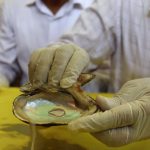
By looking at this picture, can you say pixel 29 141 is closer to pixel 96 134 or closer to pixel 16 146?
pixel 16 146

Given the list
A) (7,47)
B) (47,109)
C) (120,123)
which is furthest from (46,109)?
(7,47)

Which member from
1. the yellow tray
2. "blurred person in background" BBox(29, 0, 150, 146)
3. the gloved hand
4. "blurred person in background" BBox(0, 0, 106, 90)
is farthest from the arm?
the gloved hand

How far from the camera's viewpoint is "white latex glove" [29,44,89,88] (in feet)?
2.19

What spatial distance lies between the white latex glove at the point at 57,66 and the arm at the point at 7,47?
2.07 ft

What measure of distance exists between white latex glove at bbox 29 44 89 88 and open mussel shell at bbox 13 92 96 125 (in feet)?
0.08

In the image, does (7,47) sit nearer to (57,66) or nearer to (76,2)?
(76,2)

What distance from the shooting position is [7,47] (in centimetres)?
136

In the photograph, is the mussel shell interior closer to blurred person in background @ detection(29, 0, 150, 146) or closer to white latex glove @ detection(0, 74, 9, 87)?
blurred person in background @ detection(29, 0, 150, 146)

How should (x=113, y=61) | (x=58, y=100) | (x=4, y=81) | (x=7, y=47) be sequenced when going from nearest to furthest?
(x=58, y=100) → (x=113, y=61) → (x=4, y=81) → (x=7, y=47)

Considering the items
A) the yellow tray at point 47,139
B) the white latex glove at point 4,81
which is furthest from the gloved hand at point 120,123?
the white latex glove at point 4,81

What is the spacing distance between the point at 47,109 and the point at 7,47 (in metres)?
0.77

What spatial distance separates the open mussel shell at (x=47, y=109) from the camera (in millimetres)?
591

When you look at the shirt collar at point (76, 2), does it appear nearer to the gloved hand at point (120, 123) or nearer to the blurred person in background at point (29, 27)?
the blurred person in background at point (29, 27)

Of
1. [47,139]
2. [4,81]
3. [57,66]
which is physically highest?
[57,66]
